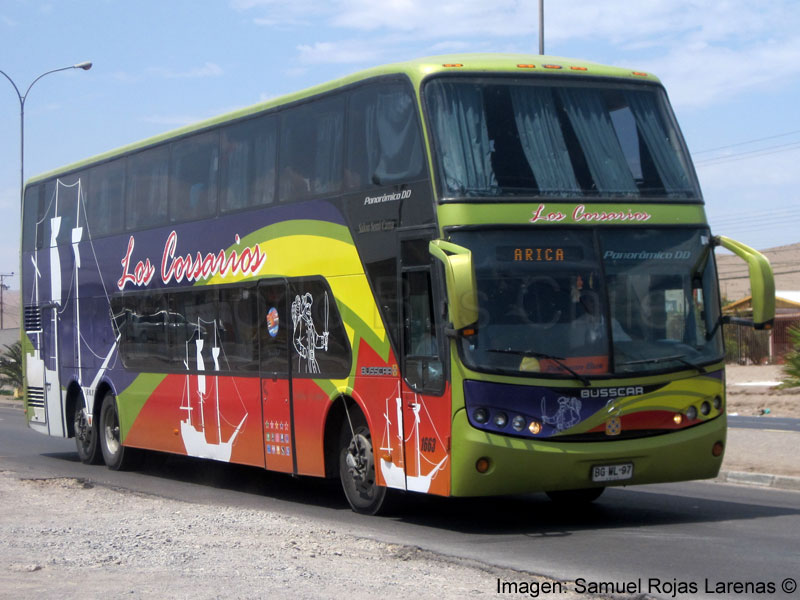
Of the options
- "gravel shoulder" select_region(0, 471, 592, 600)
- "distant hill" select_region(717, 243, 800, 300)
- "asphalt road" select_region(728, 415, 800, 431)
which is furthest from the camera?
"distant hill" select_region(717, 243, 800, 300)

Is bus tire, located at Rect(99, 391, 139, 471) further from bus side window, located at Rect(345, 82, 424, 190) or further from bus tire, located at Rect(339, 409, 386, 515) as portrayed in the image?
bus side window, located at Rect(345, 82, 424, 190)

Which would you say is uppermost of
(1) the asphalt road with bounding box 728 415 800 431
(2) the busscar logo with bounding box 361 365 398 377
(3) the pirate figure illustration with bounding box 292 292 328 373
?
(3) the pirate figure illustration with bounding box 292 292 328 373

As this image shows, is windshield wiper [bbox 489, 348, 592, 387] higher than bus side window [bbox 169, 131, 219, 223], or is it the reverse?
bus side window [bbox 169, 131, 219, 223]

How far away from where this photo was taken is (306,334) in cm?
1306

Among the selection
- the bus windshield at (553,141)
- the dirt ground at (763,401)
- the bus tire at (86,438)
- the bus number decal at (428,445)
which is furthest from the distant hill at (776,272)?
the bus number decal at (428,445)

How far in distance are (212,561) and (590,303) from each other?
13.3 ft

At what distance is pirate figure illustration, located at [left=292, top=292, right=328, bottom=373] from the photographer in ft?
42.0

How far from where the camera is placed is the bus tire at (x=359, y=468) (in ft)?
39.2

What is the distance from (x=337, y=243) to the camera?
12.4 meters

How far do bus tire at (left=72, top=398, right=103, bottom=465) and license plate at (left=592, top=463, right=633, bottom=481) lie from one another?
10605 millimetres

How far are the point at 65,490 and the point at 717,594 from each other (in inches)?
372

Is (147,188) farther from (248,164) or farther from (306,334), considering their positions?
(306,334)

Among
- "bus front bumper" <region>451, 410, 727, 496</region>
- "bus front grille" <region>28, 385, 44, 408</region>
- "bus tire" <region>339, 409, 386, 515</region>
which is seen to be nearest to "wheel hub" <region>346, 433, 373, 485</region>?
"bus tire" <region>339, 409, 386, 515</region>

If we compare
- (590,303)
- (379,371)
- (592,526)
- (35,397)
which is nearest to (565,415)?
(590,303)
